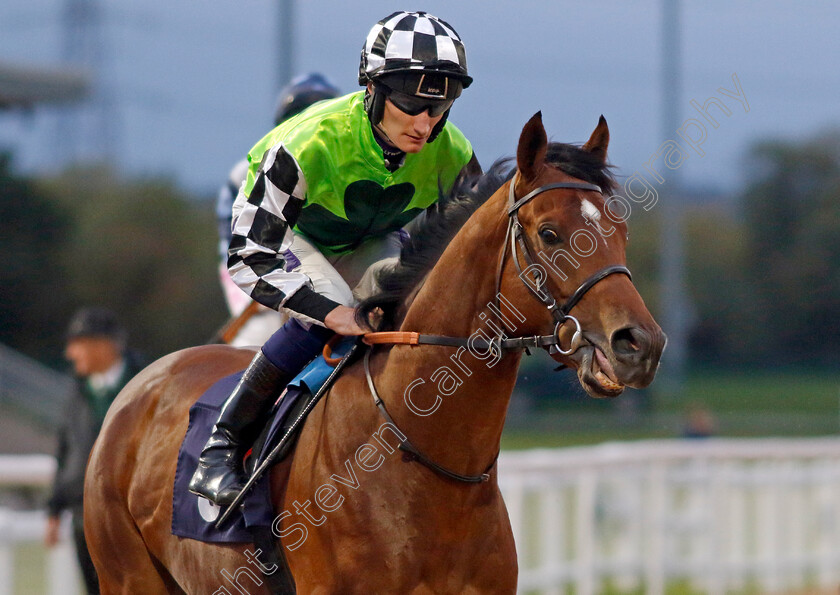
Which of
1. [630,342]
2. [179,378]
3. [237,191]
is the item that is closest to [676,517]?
[237,191]

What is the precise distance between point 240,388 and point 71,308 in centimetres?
2787

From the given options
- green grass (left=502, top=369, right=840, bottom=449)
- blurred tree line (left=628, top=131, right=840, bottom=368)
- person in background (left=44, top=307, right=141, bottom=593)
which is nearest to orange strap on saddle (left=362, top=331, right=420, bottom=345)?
person in background (left=44, top=307, right=141, bottom=593)

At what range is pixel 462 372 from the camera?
2.95 m

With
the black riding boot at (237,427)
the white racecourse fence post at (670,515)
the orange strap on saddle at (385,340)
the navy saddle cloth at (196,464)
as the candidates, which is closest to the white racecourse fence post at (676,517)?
the white racecourse fence post at (670,515)

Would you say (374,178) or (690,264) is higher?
(374,178)

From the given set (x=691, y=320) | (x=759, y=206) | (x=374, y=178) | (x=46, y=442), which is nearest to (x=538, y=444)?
(x=46, y=442)

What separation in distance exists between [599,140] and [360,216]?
2.83 feet

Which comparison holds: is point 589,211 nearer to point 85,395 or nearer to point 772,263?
point 85,395

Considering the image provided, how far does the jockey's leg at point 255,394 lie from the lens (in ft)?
11.0

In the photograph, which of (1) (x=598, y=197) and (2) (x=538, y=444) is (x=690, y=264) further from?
(1) (x=598, y=197)

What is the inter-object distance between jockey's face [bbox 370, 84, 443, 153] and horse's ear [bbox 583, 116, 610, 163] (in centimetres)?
50

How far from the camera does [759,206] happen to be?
39.7 metres

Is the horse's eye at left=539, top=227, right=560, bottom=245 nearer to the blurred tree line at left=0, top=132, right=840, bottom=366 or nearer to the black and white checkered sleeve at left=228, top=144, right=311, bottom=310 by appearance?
the black and white checkered sleeve at left=228, top=144, right=311, bottom=310

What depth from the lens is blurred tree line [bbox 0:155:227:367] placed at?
28.3 meters
